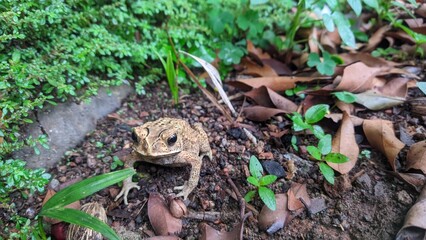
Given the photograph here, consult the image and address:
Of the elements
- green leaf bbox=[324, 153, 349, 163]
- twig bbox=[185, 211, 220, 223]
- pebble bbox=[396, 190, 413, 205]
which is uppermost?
green leaf bbox=[324, 153, 349, 163]

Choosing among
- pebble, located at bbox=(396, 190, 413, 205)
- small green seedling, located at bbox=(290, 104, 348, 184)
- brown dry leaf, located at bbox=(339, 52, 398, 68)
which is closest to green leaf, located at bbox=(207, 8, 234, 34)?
brown dry leaf, located at bbox=(339, 52, 398, 68)

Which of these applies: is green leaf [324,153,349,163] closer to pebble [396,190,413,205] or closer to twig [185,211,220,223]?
pebble [396,190,413,205]

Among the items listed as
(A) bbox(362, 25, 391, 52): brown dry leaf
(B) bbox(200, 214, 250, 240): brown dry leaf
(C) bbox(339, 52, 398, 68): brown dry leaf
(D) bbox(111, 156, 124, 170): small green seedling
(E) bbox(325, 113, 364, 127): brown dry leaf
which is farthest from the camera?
(A) bbox(362, 25, 391, 52): brown dry leaf

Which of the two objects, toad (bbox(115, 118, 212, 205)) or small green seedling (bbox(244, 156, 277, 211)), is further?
toad (bbox(115, 118, 212, 205))

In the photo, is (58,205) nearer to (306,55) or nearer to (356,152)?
(356,152)

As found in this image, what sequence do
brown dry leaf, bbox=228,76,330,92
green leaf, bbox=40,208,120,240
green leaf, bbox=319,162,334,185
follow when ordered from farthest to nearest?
1. brown dry leaf, bbox=228,76,330,92
2. green leaf, bbox=319,162,334,185
3. green leaf, bbox=40,208,120,240

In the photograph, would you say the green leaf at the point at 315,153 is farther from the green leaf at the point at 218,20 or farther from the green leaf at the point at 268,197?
the green leaf at the point at 218,20

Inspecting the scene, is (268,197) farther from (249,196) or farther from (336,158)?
(336,158)
